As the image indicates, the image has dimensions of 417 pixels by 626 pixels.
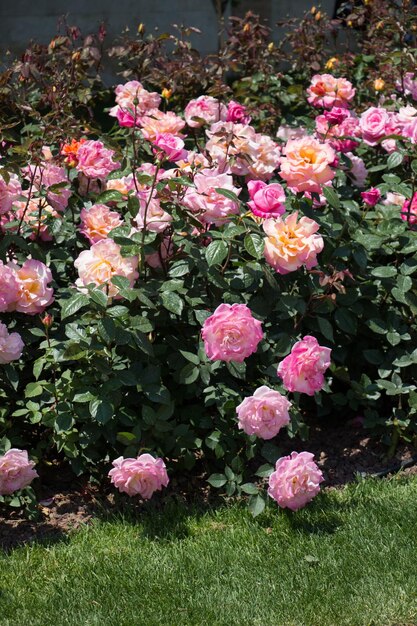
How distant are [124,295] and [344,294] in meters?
0.91

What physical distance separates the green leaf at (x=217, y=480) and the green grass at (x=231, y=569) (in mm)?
93

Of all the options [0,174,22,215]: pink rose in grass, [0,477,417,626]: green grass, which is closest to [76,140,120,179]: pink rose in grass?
[0,174,22,215]: pink rose in grass

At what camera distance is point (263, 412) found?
332 cm

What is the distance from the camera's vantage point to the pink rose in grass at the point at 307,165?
3.86m

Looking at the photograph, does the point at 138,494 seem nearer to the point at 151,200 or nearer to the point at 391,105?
the point at 151,200

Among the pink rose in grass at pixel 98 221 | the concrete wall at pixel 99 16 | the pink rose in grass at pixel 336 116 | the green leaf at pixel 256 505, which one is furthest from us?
the concrete wall at pixel 99 16

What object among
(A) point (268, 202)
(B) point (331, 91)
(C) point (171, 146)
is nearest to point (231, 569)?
(A) point (268, 202)

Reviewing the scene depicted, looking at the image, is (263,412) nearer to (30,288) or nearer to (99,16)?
(30,288)

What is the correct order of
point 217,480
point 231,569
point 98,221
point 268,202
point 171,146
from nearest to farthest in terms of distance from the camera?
point 231,569 < point 217,480 < point 268,202 < point 98,221 < point 171,146

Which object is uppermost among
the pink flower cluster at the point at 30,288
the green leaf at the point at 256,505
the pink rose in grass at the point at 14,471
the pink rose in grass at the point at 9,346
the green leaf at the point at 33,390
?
the pink flower cluster at the point at 30,288

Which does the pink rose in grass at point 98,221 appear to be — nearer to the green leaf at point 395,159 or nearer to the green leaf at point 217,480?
the green leaf at point 217,480

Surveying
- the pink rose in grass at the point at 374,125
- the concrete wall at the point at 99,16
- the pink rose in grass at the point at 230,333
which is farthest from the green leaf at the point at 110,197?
the concrete wall at the point at 99,16

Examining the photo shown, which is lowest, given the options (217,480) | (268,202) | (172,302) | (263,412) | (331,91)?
(217,480)

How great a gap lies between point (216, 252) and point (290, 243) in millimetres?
259
